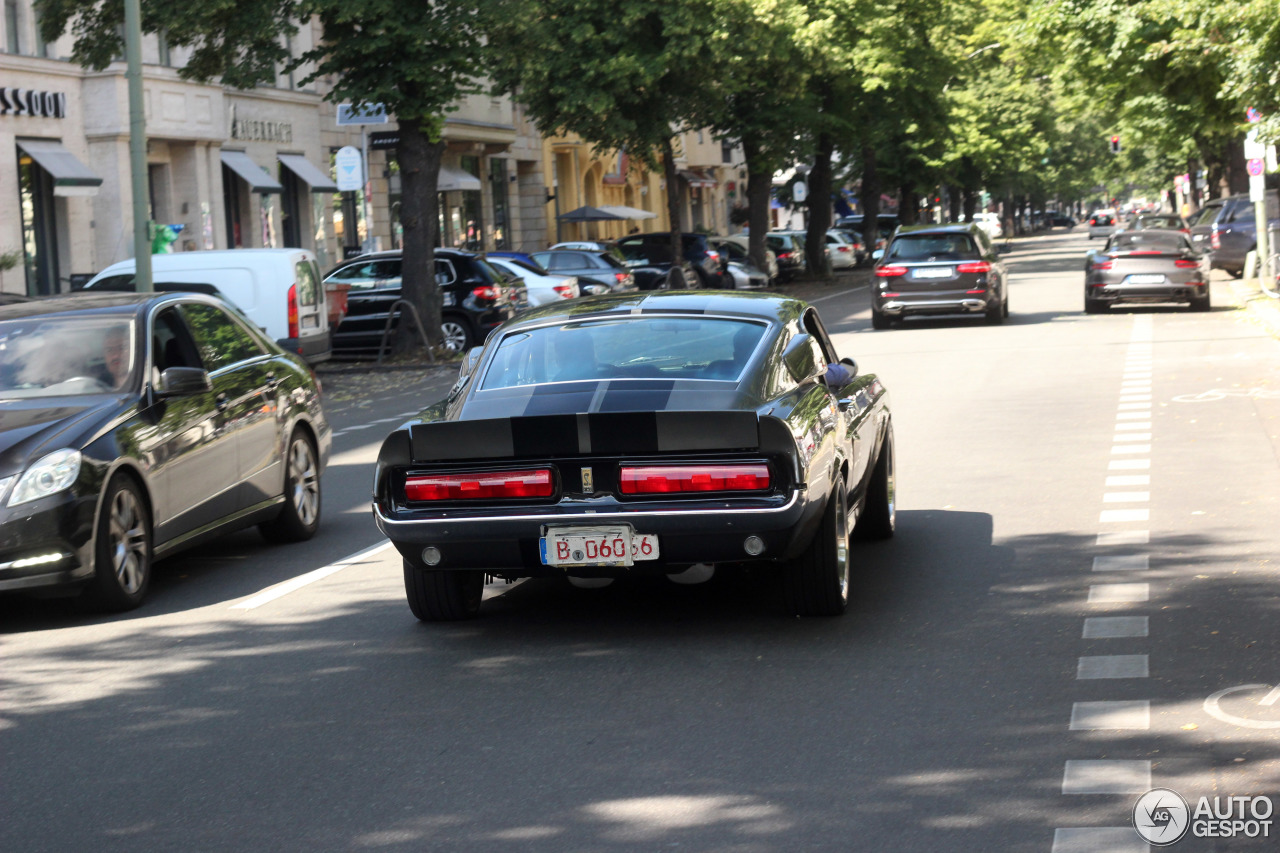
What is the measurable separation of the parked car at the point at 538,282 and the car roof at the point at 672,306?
729 inches

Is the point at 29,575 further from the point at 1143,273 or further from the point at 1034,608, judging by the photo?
the point at 1143,273

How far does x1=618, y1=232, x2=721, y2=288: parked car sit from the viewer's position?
127ft

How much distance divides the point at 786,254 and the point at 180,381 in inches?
1694

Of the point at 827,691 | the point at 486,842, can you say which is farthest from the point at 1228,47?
the point at 486,842

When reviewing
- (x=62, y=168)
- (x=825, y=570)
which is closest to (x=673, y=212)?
(x=62, y=168)

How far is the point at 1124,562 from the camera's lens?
8453 millimetres

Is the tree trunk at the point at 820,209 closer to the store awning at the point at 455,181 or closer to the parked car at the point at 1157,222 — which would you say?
the parked car at the point at 1157,222

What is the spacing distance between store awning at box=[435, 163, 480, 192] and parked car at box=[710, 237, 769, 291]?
745 centimetres

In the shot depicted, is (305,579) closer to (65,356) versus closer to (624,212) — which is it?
(65,356)

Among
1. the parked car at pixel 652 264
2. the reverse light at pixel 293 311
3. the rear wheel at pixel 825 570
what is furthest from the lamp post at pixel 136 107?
the rear wheel at pixel 825 570

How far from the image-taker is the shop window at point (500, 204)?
177ft

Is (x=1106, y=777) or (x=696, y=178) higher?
(x=696, y=178)

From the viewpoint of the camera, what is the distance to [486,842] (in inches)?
183

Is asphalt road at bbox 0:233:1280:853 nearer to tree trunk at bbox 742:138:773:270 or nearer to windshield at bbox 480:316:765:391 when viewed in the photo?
windshield at bbox 480:316:765:391
